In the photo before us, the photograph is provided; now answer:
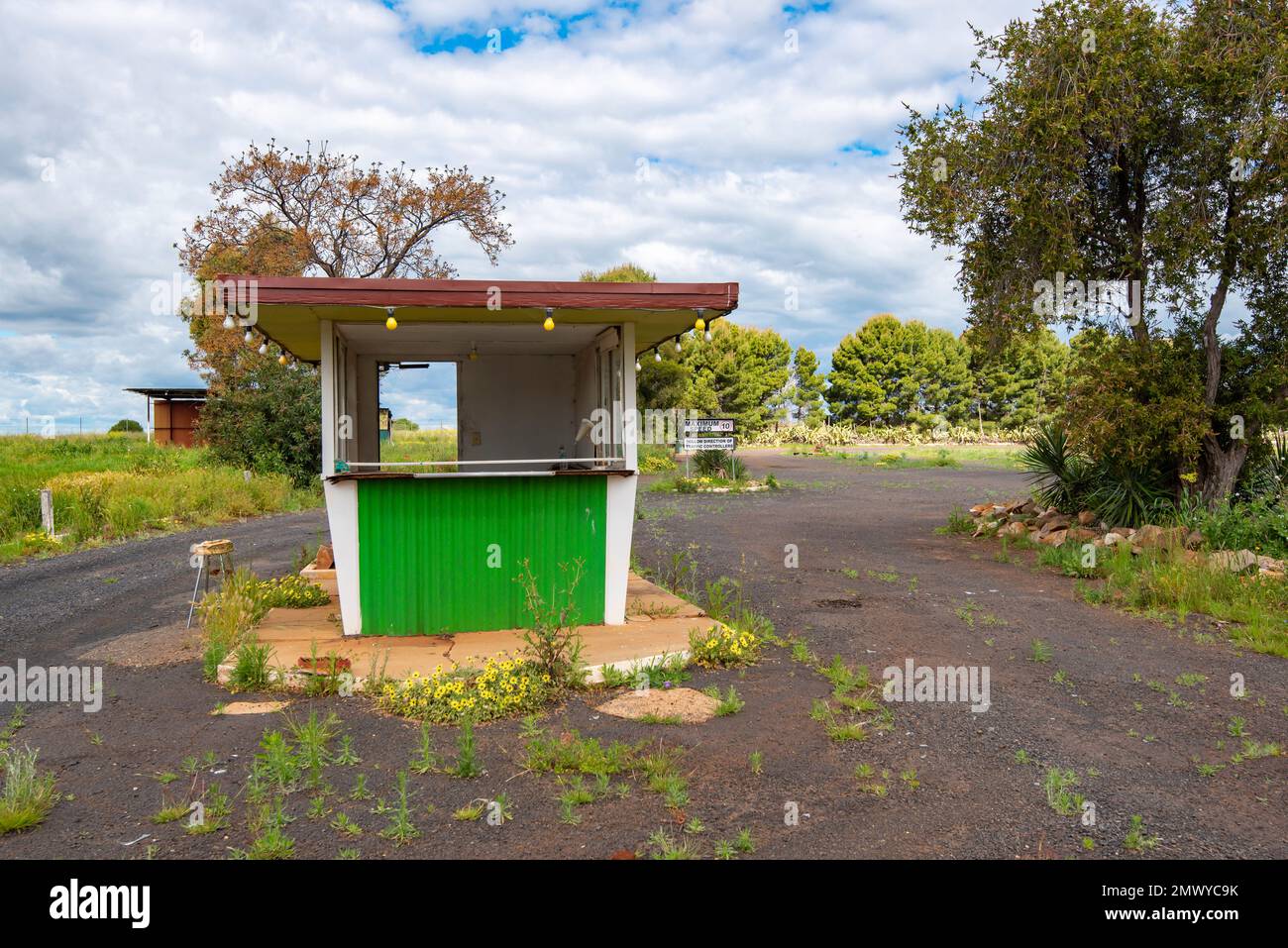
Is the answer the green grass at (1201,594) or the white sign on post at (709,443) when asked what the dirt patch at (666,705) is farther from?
the white sign on post at (709,443)

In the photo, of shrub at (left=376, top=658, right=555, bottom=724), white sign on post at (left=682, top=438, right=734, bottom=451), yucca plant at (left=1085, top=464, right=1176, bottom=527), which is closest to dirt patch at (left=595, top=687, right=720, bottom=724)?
shrub at (left=376, top=658, right=555, bottom=724)

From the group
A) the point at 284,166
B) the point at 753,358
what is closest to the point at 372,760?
the point at 284,166

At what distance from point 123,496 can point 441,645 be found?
12059 mm

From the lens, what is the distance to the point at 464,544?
6891mm

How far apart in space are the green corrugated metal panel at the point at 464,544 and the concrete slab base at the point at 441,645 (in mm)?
179

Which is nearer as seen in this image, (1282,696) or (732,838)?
(732,838)

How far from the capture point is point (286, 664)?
19.6 ft

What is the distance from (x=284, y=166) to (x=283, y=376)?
8.60 meters

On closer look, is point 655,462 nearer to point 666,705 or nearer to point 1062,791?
point 666,705

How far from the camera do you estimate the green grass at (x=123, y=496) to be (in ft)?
46.1

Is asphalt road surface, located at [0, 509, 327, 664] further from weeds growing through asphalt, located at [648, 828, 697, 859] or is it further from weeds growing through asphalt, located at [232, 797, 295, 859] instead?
weeds growing through asphalt, located at [648, 828, 697, 859]

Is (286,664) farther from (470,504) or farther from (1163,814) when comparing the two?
(1163,814)

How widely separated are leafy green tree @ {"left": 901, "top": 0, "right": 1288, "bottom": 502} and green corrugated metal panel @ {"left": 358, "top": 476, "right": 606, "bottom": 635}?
732 centimetres

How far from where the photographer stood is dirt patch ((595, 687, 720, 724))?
5.33 m
